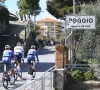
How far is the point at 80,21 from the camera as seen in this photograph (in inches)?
557

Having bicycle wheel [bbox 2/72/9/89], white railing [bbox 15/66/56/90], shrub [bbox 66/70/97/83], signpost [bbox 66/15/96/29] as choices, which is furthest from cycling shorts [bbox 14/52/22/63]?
white railing [bbox 15/66/56/90]

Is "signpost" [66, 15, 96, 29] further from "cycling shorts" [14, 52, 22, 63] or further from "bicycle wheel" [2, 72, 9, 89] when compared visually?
"bicycle wheel" [2, 72, 9, 89]

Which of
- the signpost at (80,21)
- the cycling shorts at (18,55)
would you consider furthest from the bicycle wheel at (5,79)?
the signpost at (80,21)

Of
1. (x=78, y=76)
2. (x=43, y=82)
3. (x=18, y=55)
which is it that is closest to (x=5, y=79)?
(x=78, y=76)

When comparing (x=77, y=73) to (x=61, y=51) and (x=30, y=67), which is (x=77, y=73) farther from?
(x=30, y=67)

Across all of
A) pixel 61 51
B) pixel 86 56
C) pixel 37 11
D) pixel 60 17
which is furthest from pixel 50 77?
pixel 37 11

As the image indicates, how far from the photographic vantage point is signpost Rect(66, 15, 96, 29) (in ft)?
46.1

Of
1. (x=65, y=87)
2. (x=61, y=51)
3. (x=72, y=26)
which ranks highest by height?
(x=72, y=26)

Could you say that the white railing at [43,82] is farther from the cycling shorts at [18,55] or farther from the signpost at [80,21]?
the cycling shorts at [18,55]

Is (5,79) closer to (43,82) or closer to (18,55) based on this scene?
(18,55)

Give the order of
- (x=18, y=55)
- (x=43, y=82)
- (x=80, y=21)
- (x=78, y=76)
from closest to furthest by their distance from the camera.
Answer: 1. (x=43, y=82)
2. (x=78, y=76)
3. (x=80, y=21)
4. (x=18, y=55)

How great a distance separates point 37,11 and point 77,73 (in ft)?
186

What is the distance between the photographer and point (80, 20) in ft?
46.3

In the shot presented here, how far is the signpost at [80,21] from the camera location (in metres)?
14.0
